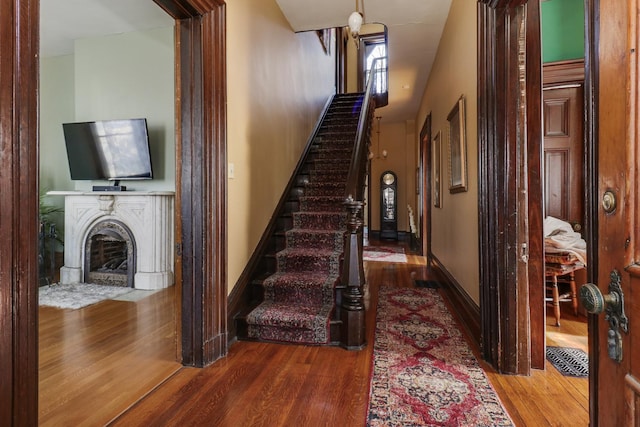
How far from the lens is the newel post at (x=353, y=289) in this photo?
2.30 m

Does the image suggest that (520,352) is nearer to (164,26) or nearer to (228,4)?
(228,4)

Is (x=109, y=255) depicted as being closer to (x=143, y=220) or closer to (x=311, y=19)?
(x=143, y=220)

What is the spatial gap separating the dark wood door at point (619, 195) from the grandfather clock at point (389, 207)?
8434 mm

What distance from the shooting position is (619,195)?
0.59m

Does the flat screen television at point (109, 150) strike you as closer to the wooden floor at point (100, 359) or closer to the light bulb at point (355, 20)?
the wooden floor at point (100, 359)

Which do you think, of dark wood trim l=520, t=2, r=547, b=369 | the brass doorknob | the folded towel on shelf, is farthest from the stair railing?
the brass doorknob

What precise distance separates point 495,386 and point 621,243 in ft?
5.09

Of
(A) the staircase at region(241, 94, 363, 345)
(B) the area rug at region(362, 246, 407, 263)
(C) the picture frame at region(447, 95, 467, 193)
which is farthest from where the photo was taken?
(B) the area rug at region(362, 246, 407, 263)

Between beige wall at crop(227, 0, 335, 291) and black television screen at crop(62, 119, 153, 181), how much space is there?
1815 mm

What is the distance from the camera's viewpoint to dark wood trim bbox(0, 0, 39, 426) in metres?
0.96

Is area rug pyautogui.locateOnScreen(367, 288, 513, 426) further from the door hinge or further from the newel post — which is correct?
the door hinge

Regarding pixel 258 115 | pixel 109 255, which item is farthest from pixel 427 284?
pixel 109 255

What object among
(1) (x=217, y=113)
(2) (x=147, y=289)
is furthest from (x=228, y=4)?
(2) (x=147, y=289)

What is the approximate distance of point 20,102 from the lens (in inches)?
39.4
